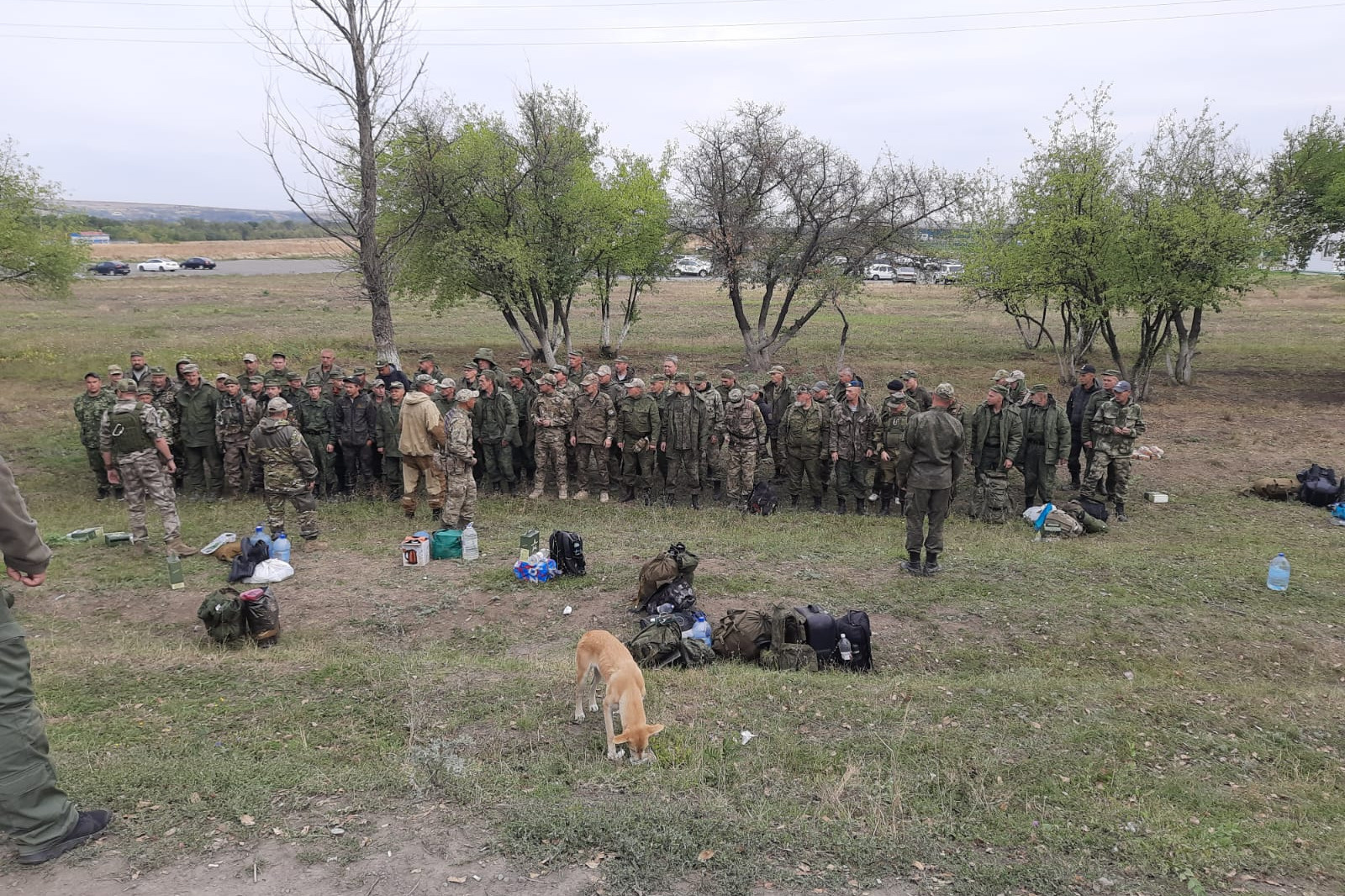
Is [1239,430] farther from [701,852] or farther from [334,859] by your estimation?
[334,859]

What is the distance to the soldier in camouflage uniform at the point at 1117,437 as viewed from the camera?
12336mm

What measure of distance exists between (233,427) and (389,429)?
8.46 ft

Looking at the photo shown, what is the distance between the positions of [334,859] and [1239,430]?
67.4ft

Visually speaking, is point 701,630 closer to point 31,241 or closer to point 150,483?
point 150,483

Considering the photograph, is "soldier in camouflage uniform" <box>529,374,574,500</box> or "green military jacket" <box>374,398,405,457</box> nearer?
"green military jacket" <box>374,398,405,457</box>

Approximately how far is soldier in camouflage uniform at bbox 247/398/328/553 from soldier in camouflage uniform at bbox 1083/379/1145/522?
11653mm

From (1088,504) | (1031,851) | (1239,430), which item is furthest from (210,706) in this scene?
(1239,430)

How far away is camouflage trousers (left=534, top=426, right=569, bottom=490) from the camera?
13055 mm

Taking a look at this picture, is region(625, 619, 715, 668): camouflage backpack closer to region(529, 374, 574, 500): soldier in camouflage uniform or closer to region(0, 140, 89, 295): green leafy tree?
region(529, 374, 574, 500): soldier in camouflage uniform

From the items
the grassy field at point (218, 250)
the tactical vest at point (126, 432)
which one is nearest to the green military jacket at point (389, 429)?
the tactical vest at point (126, 432)

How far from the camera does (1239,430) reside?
1834cm

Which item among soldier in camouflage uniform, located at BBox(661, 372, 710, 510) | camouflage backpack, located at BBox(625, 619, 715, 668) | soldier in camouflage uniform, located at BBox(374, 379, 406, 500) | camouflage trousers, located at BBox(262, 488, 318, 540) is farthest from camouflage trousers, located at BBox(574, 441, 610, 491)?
camouflage backpack, located at BBox(625, 619, 715, 668)

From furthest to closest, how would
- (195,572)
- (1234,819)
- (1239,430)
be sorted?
1. (1239,430)
2. (195,572)
3. (1234,819)

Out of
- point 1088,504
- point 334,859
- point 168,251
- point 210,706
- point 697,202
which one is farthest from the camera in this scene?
point 168,251
